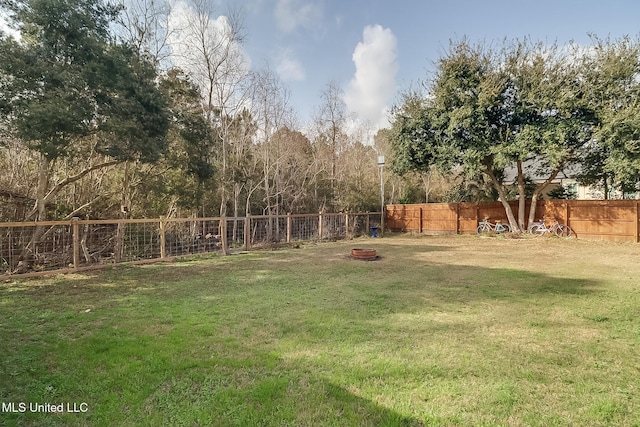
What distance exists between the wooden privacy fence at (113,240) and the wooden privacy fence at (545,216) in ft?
25.7

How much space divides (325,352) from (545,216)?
1486 centimetres

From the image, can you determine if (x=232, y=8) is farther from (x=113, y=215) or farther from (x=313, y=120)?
(x=113, y=215)

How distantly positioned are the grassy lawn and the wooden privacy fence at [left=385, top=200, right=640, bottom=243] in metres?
8.30

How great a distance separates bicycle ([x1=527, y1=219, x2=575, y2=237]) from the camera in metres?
13.3

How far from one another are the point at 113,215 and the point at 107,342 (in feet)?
29.7

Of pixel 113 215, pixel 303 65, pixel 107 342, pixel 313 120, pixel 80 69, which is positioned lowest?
pixel 107 342

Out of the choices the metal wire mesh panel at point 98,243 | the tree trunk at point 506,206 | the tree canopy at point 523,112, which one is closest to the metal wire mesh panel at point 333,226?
the tree canopy at point 523,112

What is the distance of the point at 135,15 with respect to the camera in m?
9.52

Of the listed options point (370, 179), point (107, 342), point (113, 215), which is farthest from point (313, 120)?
point (107, 342)

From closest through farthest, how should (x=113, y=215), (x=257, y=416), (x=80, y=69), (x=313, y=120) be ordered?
(x=257, y=416) < (x=80, y=69) < (x=113, y=215) < (x=313, y=120)

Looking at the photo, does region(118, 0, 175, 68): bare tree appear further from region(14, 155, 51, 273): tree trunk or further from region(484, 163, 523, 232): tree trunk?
Answer: region(484, 163, 523, 232): tree trunk

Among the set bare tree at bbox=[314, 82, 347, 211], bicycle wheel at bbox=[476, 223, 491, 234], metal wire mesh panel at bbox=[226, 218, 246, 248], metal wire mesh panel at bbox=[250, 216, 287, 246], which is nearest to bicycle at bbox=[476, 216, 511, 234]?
bicycle wheel at bbox=[476, 223, 491, 234]

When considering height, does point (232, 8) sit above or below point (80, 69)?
above

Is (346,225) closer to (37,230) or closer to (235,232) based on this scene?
(235,232)
